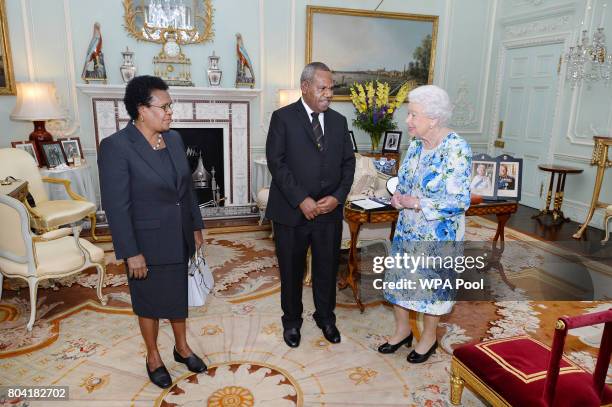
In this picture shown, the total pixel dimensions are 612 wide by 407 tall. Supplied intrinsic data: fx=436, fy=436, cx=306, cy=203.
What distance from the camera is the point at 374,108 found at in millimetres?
6637

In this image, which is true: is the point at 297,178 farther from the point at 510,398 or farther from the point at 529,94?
the point at 529,94

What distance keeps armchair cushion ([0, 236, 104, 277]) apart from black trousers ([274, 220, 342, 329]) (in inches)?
64.0

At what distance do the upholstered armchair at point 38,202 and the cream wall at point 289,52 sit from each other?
4.59 feet

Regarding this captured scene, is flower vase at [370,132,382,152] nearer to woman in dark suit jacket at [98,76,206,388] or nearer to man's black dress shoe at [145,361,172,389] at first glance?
woman in dark suit jacket at [98,76,206,388]

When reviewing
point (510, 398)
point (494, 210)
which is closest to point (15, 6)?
point (494, 210)

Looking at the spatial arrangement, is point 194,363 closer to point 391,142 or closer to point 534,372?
point 534,372

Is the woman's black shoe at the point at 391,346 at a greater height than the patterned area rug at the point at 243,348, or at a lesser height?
greater

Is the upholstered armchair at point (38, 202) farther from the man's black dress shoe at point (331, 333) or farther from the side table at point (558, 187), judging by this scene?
the side table at point (558, 187)

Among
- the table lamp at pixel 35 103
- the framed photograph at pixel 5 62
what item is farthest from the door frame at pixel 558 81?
the framed photograph at pixel 5 62

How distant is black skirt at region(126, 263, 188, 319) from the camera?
2.38 m

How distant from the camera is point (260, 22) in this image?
630 centimetres

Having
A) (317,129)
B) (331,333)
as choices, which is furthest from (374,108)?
(331,333)

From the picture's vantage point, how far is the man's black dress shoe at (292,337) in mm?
3055

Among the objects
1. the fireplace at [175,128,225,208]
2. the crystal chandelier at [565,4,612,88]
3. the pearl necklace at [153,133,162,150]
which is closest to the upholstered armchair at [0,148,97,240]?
the fireplace at [175,128,225,208]
